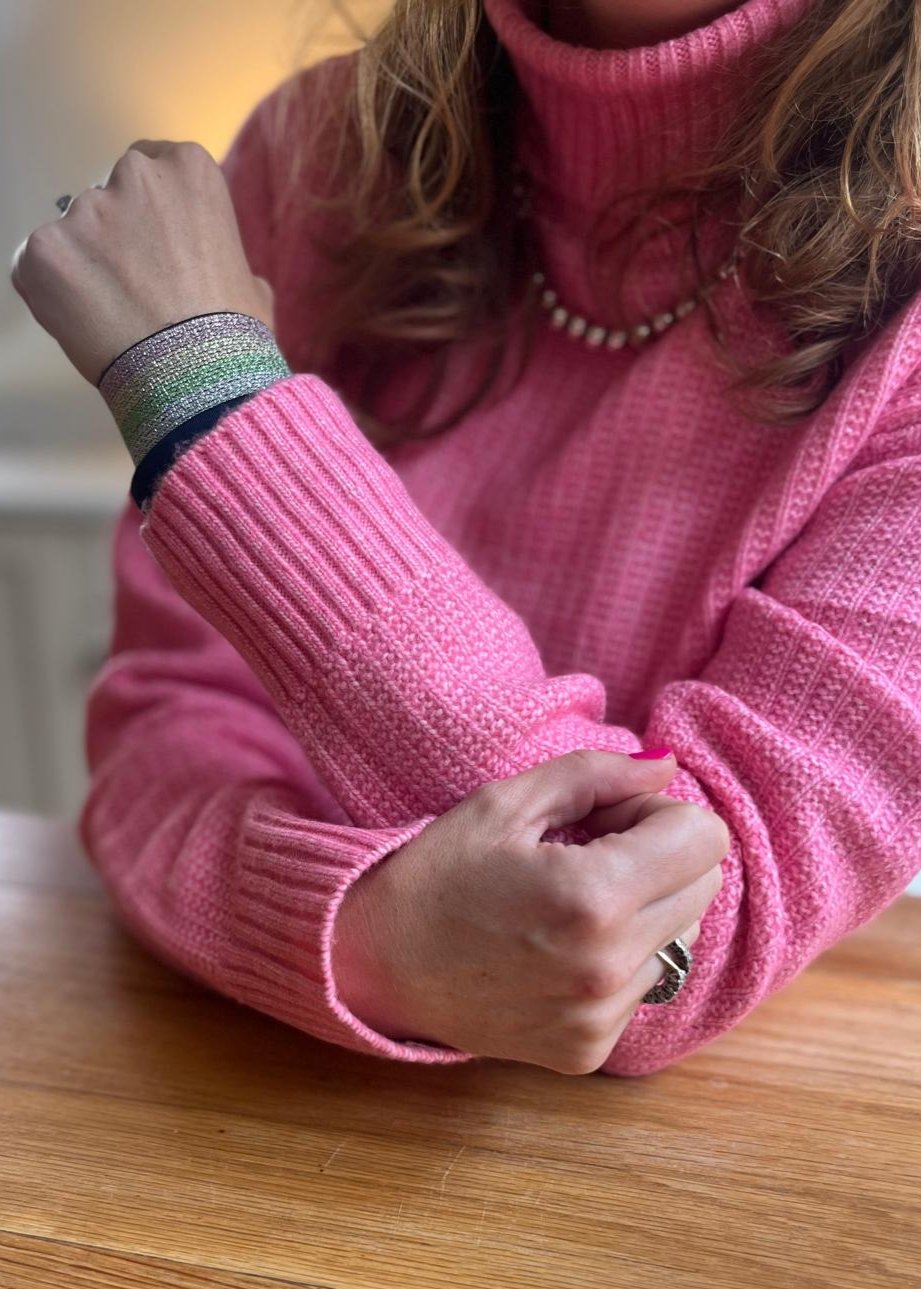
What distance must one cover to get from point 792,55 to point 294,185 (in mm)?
302

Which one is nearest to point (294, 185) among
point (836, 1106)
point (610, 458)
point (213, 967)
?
point (610, 458)

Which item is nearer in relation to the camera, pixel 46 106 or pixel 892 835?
pixel 892 835

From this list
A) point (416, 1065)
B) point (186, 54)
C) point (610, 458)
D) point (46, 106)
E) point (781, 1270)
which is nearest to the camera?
point (781, 1270)

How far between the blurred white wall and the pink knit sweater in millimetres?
291

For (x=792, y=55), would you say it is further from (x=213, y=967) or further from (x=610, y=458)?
(x=213, y=967)

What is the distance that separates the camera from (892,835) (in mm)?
456

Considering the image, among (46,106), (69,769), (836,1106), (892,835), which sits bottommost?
(69,769)

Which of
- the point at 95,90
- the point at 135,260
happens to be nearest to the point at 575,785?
the point at 135,260

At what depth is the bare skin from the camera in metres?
0.51

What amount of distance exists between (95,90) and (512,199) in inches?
22.1

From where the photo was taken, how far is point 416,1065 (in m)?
0.49

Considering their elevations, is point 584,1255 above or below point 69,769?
above

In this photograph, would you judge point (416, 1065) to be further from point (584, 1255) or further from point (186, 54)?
point (186, 54)

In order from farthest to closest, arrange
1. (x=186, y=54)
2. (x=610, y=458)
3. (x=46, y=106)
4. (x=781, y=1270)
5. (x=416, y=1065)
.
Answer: (x=46, y=106) → (x=186, y=54) → (x=610, y=458) → (x=416, y=1065) → (x=781, y=1270)
